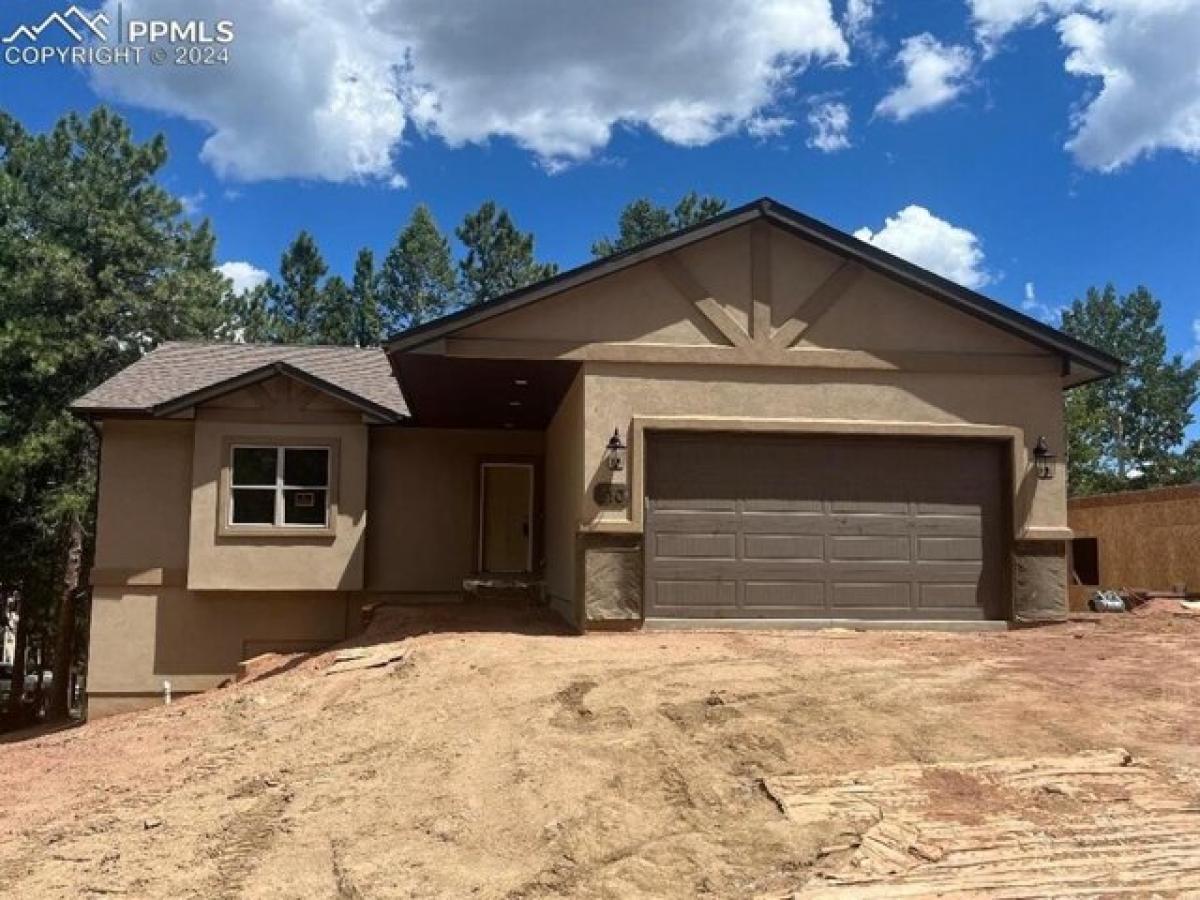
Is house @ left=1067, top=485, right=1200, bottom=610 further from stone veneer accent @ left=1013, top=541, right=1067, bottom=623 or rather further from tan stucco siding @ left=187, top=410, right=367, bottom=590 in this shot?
tan stucco siding @ left=187, top=410, right=367, bottom=590

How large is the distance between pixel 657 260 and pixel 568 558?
13.3 ft

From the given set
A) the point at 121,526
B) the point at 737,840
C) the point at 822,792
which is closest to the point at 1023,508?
the point at 822,792

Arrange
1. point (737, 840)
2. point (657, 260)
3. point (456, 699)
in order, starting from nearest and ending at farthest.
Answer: point (737, 840) < point (456, 699) < point (657, 260)

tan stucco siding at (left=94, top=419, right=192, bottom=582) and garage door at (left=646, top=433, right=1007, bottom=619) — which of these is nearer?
garage door at (left=646, top=433, right=1007, bottom=619)

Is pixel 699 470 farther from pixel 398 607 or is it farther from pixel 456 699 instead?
pixel 398 607

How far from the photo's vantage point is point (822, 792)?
605 cm

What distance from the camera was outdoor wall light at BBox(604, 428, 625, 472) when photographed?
11.5 m

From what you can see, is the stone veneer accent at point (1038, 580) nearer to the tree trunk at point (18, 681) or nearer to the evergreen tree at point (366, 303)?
the tree trunk at point (18, 681)

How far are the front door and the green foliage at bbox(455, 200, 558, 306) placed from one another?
2493 centimetres

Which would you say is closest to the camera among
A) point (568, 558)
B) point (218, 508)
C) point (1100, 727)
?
point (1100, 727)

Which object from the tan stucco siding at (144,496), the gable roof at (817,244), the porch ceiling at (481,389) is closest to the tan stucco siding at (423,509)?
the porch ceiling at (481,389)

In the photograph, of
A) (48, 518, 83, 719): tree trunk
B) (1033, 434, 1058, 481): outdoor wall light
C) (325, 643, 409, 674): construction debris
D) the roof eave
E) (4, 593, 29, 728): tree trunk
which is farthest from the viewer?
(4, 593, 29, 728): tree trunk

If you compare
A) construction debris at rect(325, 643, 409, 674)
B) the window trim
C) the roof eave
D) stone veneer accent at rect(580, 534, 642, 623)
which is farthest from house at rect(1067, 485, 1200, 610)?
construction debris at rect(325, 643, 409, 674)

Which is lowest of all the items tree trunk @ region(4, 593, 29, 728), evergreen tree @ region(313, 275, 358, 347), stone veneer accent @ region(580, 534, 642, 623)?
tree trunk @ region(4, 593, 29, 728)
